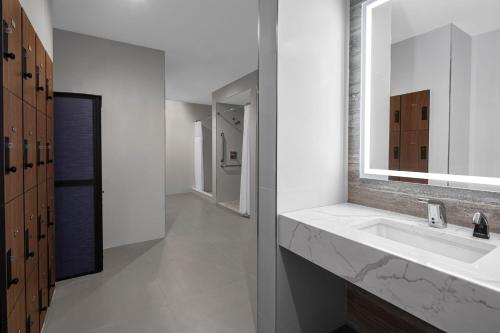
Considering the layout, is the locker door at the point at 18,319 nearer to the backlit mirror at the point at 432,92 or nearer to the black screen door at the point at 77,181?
the black screen door at the point at 77,181

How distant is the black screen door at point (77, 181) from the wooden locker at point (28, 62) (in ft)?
3.03

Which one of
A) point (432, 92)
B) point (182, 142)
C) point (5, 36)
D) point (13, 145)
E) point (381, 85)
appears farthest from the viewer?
point (182, 142)

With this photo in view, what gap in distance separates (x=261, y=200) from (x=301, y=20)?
41.8 inches

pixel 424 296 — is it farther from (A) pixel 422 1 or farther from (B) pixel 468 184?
(A) pixel 422 1

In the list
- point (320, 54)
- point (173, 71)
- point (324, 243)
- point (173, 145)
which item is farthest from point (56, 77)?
point (173, 145)

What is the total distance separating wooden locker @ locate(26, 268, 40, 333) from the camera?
1.41m

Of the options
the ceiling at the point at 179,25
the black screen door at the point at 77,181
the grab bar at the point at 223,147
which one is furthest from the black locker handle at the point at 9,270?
the grab bar at the point at 223,147

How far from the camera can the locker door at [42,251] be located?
1.70 metres

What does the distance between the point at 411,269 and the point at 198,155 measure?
6823mm

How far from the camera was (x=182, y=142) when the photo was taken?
7676 mm

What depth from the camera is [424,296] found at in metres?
0.86

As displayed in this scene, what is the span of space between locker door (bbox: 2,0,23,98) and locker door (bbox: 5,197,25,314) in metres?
0.51

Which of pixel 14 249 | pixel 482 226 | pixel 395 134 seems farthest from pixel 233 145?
pixel 482 226

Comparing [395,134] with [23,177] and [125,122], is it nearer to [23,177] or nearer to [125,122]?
[23,177]
